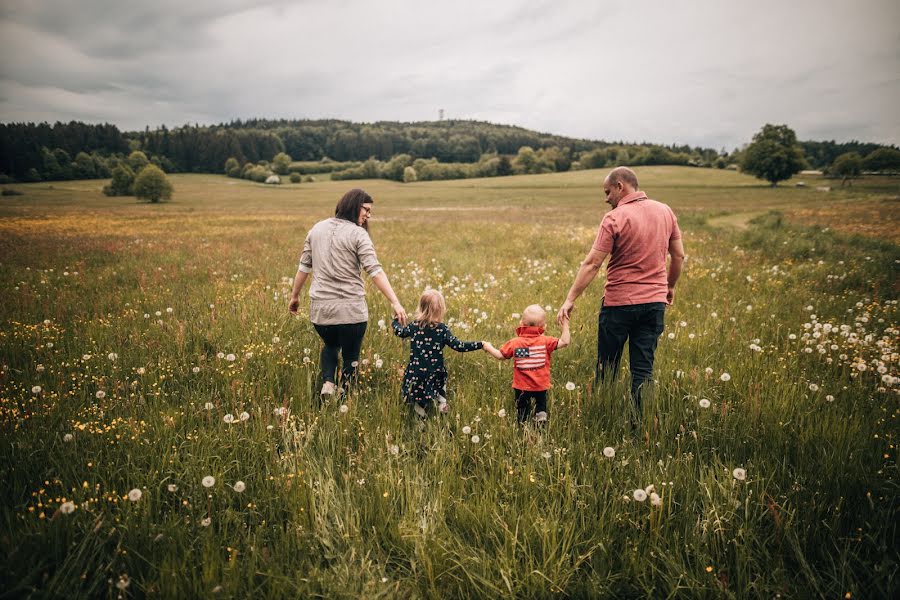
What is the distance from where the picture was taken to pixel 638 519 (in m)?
2.63

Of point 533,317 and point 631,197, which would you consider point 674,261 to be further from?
point 533,317

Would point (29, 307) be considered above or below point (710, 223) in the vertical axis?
below

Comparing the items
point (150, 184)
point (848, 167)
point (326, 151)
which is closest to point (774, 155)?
point (848, 167)

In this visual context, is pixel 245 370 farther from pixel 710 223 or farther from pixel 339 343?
pixel 710 223

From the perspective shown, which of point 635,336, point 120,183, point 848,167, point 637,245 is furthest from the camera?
point 848,167

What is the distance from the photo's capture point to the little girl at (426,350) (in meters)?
4.07

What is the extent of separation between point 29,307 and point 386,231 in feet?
51.9

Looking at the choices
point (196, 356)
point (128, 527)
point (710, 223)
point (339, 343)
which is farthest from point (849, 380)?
point (710, 223)

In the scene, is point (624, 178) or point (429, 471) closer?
point (429, 471)

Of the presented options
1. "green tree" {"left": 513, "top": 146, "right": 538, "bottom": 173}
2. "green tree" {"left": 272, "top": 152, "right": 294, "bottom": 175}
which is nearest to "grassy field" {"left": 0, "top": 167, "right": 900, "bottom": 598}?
"green tree" {"left": 513, "top": 146, "right": 538, "bottom": 173}

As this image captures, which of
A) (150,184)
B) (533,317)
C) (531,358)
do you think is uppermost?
(150,184)

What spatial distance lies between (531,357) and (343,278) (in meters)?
2.17

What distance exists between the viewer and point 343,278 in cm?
436

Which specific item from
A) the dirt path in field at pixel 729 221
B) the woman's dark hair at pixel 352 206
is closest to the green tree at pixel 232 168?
the dirt path in field at pixel 729 221
